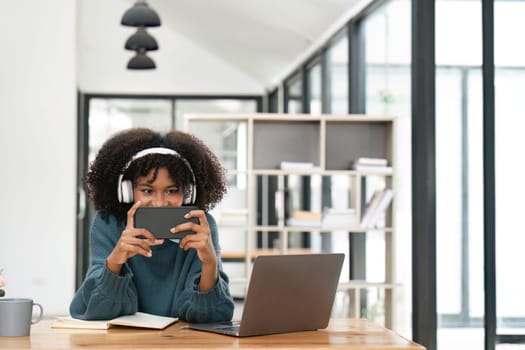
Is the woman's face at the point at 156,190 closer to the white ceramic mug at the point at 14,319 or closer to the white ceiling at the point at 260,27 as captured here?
the white ceramic mug at the point at 14,319

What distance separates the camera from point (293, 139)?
19.7ft

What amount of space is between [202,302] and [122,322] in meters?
0.25

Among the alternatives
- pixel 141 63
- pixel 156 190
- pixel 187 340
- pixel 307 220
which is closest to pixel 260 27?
pixel 141 63

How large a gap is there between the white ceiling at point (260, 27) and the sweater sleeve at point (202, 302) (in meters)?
3.79

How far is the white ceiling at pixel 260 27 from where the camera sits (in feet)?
23.2

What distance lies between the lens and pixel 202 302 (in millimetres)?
2678

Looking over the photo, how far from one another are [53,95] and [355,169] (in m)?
3.23

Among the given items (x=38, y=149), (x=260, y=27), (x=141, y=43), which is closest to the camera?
(x=141, y=43)

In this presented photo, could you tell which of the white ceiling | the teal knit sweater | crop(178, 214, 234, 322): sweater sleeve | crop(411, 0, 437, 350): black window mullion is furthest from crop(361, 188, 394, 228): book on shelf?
crop(178, 214, 234, 322): sweater sleeve

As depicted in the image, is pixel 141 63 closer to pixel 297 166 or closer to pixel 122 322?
pixel 297 166

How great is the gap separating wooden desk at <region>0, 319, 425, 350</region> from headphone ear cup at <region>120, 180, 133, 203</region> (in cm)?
40
